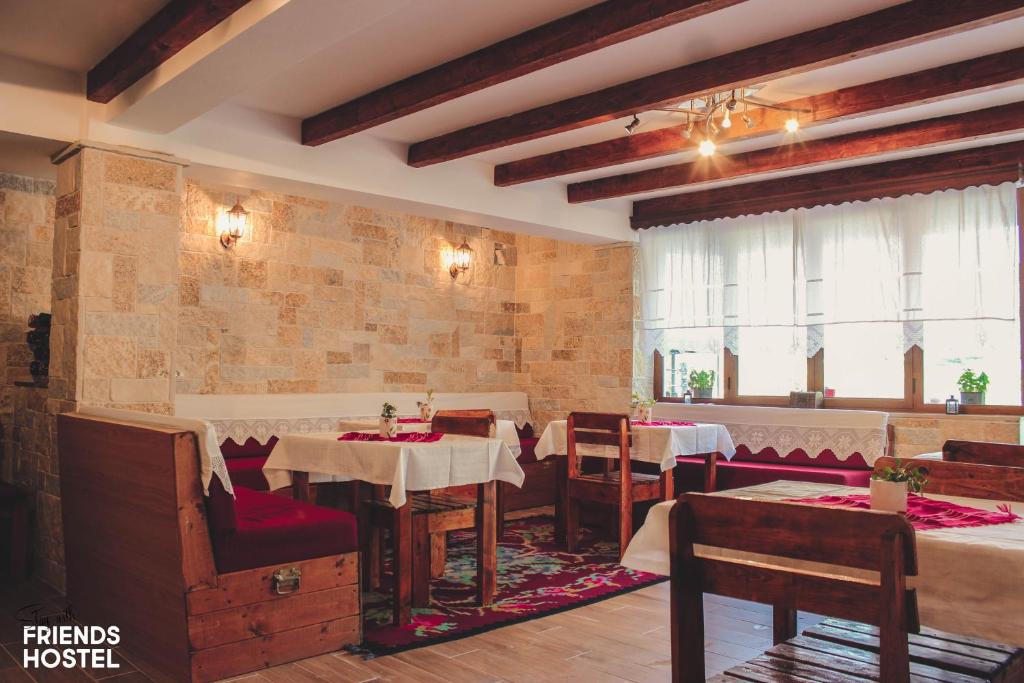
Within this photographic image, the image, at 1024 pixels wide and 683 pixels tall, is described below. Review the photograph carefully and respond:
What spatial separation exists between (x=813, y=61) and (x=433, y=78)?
192 centimetres

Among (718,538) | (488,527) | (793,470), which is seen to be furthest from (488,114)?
(718,538)

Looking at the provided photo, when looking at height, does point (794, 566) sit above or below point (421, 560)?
above

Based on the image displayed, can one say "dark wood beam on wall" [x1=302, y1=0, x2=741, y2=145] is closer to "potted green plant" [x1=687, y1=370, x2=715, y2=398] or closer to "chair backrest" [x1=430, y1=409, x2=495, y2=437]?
"chair backrest" [x1=430, y1=409, x2=495, y2=437]

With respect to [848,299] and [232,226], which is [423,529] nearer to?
[232,226]

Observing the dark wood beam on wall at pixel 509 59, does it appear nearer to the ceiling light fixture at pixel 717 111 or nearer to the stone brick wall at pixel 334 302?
the ceiling light fixture at pixel 717 111

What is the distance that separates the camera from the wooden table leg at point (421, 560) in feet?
12.6

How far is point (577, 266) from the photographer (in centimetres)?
783

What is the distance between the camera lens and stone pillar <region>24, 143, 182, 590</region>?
4.24m

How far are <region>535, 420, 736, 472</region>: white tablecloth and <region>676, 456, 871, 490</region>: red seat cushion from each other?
8.3 inches

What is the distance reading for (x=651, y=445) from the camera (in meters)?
5.34

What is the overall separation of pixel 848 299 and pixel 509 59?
362 cm

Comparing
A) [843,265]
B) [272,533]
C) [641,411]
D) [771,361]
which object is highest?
[843,265]

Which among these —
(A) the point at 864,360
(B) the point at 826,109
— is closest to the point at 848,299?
(A) the point at 864,360

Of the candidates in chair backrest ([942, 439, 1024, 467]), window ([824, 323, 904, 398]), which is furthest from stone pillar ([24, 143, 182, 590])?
window ([824, 323, 904, 398])
